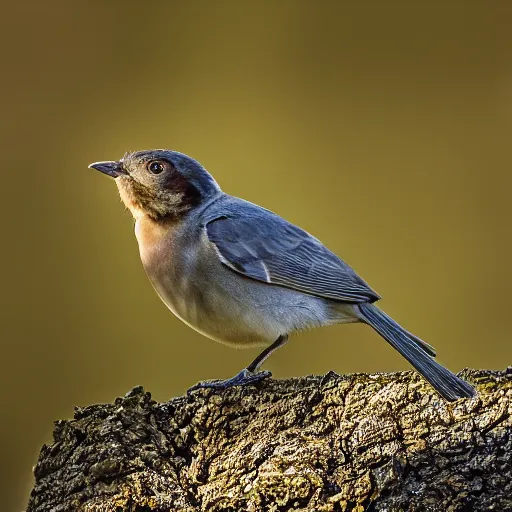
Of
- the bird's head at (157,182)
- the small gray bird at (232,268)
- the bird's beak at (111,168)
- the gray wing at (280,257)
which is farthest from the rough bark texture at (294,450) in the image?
the bird's beak at (111,168)

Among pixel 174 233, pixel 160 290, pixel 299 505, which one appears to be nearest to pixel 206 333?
pixel 160 290

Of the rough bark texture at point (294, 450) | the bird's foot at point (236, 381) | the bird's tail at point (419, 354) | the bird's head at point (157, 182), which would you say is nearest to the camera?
the rough bark texture at point (294, 450)

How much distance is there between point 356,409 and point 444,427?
0.85 feet

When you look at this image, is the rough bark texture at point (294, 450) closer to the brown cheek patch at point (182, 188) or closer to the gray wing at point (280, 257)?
the gray wing at point (280, 257)

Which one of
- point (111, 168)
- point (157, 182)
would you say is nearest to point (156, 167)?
point (157, 182)

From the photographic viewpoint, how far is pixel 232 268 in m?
2.90

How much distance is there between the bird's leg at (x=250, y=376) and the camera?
2547mm

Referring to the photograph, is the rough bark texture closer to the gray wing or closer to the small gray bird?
the small gray bird

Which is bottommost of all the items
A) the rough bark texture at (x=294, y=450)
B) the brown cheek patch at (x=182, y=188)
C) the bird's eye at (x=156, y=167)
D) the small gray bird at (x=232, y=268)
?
the rough bark texture at (x=294, y=450)

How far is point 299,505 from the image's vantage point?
1986mm

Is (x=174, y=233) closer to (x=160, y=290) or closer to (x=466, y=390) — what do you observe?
(x=160, y=290)

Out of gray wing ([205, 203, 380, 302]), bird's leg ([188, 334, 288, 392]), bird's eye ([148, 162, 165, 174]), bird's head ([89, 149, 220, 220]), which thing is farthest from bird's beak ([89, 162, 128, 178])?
bird's leg ([188, 334, 288, 392])

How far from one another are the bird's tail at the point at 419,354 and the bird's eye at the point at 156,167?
969mm

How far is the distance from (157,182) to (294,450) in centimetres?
140
